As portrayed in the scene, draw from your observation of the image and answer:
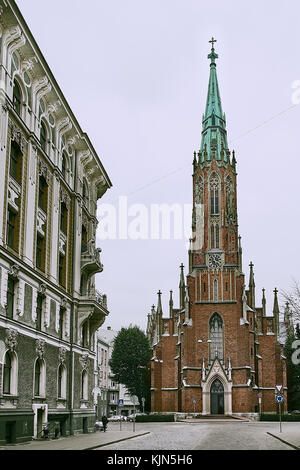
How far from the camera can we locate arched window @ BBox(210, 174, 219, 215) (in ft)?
281

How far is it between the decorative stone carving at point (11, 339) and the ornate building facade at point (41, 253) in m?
0.04

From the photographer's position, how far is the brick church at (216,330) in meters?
76.2

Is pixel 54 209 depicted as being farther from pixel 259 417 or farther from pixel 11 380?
pixel 259 417

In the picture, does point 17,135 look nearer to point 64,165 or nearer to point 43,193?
point 43,193

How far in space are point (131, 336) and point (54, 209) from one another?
61.6 meters

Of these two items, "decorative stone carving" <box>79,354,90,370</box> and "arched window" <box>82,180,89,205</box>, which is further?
"arched window" <box>82,180,89,205</box>

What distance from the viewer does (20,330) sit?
949 inches

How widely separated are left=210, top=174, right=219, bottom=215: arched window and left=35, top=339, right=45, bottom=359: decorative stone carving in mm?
60435

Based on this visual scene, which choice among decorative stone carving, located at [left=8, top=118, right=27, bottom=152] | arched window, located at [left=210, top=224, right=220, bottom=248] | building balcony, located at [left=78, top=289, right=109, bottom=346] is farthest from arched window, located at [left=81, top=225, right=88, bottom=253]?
arched window, located at [left=210, top=224, right=220, bottom=248]

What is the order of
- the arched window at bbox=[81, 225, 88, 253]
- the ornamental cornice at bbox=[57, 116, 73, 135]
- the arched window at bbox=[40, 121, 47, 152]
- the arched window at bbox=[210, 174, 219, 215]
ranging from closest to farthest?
the arched window at bbox=[40, 121, 47, 152]
the ornamental cornice at bbox=[57, 116, 73, 135]
the arched window at bbox=[81, 225, 88, 253]
the arched window at bbox=[210, 174, 219, 215]

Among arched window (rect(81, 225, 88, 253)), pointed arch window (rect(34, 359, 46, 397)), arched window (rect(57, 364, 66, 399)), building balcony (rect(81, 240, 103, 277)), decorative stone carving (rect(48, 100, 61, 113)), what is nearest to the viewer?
pointed arch window (rect(34, 359, 46, 397))

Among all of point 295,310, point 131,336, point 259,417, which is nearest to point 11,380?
point 295,310

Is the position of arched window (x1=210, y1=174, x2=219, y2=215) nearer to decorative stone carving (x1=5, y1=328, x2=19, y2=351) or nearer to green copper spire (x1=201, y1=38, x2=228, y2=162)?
green copper spire (x1=201, y1=38, x2=228, y2=162)

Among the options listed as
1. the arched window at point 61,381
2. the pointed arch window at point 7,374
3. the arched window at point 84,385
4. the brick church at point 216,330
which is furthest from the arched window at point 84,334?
the brick church at point 216,330
